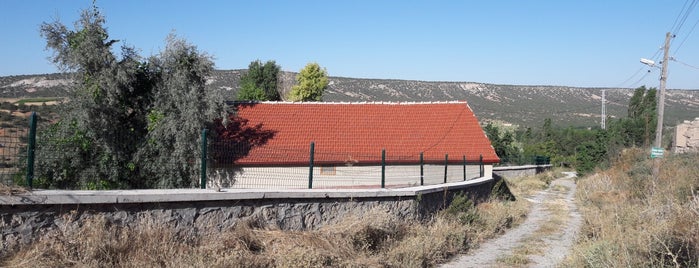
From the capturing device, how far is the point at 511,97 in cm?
11756

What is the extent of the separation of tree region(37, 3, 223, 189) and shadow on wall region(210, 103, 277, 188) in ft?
4.92

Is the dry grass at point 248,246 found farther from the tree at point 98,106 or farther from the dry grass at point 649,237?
the tree at point 98,106

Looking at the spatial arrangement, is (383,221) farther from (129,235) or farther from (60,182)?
(60,182)

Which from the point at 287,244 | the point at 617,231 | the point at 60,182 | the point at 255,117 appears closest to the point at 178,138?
the point at 60,182

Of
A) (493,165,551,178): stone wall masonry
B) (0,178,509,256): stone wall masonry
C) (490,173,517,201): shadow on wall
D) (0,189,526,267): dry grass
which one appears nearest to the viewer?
(0,189,526,267): dry grass

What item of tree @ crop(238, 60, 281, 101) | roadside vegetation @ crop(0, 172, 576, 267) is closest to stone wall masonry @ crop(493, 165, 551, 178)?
tree @ crop(238, 60, 281, 101)

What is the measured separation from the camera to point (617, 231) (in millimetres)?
9781

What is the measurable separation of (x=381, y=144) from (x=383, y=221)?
14.2 meters

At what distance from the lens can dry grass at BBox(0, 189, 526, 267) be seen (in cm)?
716

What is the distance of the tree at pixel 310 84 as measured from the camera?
4562cm

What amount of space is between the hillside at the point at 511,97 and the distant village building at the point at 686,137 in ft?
167

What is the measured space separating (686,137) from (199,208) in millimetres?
31251

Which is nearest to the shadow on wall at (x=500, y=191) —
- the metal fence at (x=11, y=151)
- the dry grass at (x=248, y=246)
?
the dry grass at (x=248, y=246)

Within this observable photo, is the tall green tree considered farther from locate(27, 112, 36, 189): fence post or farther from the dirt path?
locate(27, 112, 36, 189): fence post
